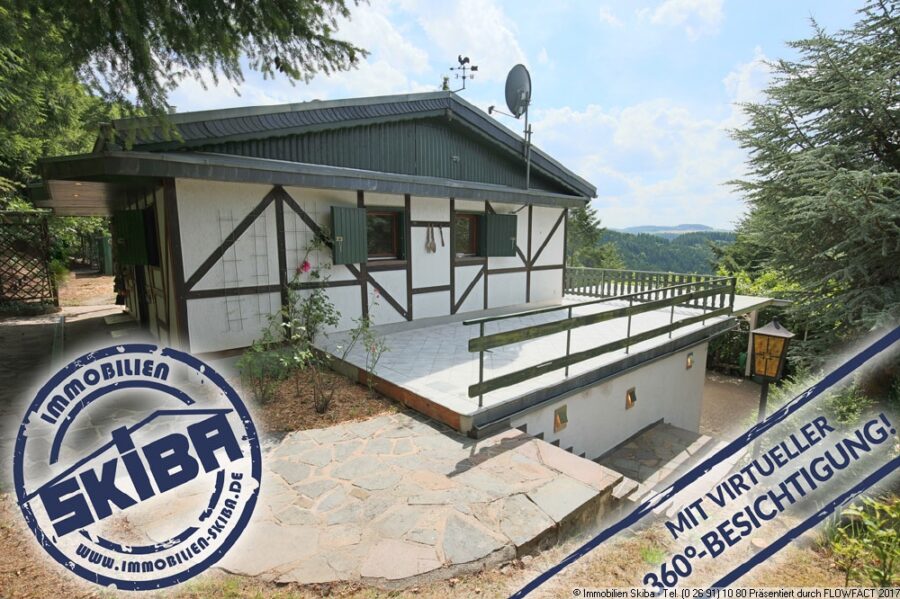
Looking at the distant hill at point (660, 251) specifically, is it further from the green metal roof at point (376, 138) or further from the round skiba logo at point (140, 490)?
the round skiba logo at point (140, 490)

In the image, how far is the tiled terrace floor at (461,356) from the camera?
15.1 ft

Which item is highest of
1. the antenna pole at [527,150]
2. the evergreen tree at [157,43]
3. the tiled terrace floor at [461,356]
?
the antenna pole at [527,150]

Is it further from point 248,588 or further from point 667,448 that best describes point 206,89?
point 667,448

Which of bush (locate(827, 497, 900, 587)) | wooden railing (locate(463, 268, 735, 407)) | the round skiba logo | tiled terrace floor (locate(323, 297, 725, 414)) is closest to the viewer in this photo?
the round skiba logo

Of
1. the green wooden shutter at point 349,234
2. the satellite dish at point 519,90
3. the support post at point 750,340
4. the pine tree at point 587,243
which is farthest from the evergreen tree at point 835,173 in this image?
the pine tree at point 587,243

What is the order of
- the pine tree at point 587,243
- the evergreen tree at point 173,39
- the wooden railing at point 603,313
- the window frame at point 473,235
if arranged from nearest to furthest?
the evergreen tree at point 173,39, the wooden railing at point 603,313, the window frame at point 473,235, the pine tree at point 587,243

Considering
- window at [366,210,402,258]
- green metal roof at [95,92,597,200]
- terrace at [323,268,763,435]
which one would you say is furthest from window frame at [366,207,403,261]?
terrace at [323,268,763,435]

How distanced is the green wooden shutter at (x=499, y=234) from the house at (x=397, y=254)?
0.10 ft

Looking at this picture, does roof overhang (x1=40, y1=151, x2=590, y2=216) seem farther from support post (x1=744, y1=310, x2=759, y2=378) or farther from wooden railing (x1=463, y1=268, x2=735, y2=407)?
support post (x1=744, y1=310, x2=759, y2=378)

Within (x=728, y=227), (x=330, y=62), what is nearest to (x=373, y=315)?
(x=330, y=62)

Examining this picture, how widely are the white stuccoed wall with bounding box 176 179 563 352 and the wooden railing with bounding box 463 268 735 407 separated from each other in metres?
1.52

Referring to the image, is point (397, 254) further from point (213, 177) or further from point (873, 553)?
point (873, 553)

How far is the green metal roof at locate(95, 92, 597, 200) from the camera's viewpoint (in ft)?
17.1

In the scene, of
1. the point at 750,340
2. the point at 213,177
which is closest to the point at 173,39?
the point at 213,177
